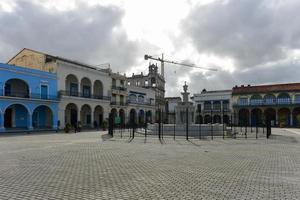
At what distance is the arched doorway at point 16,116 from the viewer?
106 ft

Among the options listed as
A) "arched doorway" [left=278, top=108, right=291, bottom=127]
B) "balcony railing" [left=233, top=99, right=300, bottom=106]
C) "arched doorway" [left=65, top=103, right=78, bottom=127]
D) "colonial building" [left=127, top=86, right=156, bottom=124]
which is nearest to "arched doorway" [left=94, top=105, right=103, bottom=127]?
"arched doorway" [left=65, top=103, right=78, bottom=127]

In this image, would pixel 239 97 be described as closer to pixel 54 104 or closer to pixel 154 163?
pixel 54 104

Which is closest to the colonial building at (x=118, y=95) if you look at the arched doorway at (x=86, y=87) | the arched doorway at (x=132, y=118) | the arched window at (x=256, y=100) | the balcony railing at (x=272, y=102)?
the arched doorway at (x=132, y=118)

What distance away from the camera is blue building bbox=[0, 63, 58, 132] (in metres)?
29.7

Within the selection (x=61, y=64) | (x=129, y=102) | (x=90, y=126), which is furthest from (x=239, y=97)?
(x=61, y=64)

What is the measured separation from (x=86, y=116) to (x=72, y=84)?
21.2 feet

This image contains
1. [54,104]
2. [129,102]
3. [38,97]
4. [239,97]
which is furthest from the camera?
[239,97]

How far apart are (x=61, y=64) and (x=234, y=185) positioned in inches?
1322

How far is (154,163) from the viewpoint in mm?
9766

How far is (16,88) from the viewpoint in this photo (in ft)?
109

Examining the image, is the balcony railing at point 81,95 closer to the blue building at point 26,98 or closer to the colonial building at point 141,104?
the blue building at point 26,98

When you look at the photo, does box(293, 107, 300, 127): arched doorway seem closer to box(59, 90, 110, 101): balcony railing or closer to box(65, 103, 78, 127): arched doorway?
box(59, 90, 110, 101): balcony railing

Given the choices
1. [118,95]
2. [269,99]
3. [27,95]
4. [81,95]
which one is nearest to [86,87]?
[81,95]

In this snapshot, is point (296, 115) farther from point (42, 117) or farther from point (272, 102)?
point (42, 117)
